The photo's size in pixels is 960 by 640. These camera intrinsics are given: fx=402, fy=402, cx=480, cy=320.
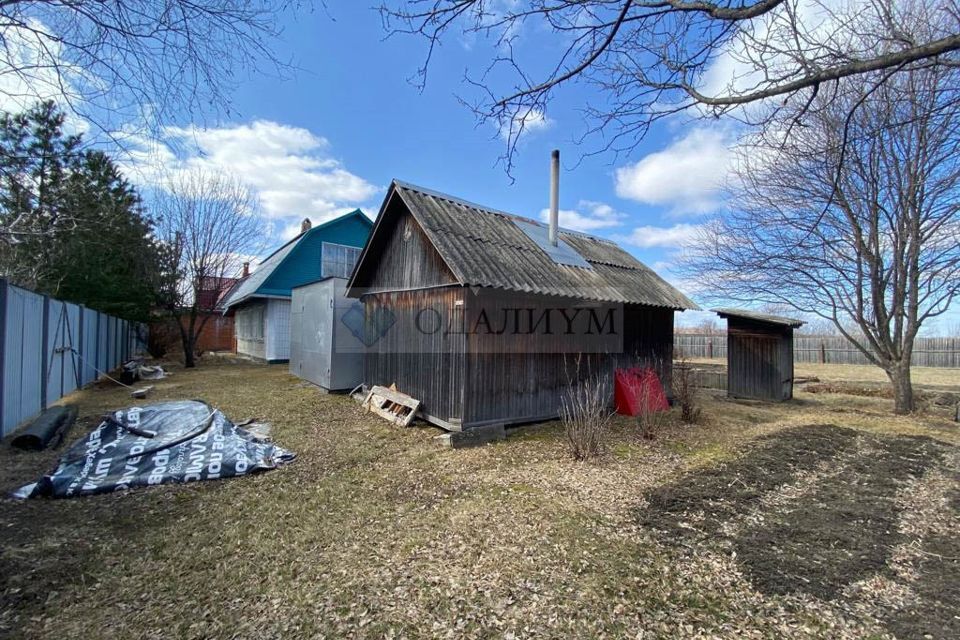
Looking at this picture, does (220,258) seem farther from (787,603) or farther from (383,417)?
(787,603)

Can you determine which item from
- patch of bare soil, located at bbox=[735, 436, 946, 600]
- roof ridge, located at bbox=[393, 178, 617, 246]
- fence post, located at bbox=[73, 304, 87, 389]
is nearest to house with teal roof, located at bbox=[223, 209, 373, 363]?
fence post, located at bbox=[73, 304, 87, 389]

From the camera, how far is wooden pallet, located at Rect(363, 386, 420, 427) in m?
7.53

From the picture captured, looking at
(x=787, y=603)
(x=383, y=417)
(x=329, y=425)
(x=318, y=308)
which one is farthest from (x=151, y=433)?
(x=787, y=603)

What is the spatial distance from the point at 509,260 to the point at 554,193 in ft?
8.67

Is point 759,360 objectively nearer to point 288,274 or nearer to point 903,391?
point 903,391

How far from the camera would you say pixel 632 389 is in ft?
27.7

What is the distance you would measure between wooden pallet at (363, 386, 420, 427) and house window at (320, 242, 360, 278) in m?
10.3

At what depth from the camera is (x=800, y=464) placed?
5.63 m

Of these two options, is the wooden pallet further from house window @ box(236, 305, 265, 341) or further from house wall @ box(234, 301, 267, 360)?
house window @ box(236, 305, 265, 341)

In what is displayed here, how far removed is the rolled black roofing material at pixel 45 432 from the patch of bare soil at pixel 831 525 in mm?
7732

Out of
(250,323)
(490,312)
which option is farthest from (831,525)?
(250,323)

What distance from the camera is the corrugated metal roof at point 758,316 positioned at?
10.6 meters

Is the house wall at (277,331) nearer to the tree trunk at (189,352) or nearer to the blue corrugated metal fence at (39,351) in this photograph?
the tree trunk at (189,352)

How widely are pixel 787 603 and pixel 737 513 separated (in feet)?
4.77
